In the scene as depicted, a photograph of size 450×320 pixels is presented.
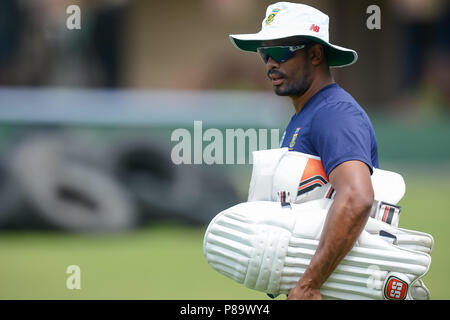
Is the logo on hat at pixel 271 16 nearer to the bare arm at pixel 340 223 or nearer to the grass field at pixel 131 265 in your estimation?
the bare arm at pixel 340 223

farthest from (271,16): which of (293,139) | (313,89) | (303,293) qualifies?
(303,293)

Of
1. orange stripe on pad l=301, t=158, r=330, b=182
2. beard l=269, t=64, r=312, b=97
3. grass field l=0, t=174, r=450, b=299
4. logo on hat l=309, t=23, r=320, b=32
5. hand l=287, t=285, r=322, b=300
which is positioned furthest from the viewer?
grass field l=0, t=174, r=450, b=299

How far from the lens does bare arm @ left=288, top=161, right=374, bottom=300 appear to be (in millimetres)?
3600

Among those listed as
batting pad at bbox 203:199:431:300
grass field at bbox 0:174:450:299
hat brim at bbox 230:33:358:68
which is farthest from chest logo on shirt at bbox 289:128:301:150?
grass field at bbox 0:174:450:299

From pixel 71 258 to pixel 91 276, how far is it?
111 cm

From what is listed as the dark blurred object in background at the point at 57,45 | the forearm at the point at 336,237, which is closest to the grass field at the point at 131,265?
the forearm at the point at 336,237

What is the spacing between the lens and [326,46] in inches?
160

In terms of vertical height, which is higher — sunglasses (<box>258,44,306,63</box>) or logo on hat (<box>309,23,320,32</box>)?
logo on hat (<box>309,23,320,32</box>)

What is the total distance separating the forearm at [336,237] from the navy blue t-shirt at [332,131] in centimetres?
19

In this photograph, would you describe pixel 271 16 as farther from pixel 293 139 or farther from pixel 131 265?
pixel 131 265

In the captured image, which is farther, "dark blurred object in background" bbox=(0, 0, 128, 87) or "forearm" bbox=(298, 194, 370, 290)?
"dark blurred object in background" bbox=(0, 0, 128, 87)

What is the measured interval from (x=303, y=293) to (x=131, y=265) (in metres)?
6.88

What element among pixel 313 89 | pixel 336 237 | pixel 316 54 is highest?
pixel 316 54

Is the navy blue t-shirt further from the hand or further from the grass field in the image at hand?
the grass field
